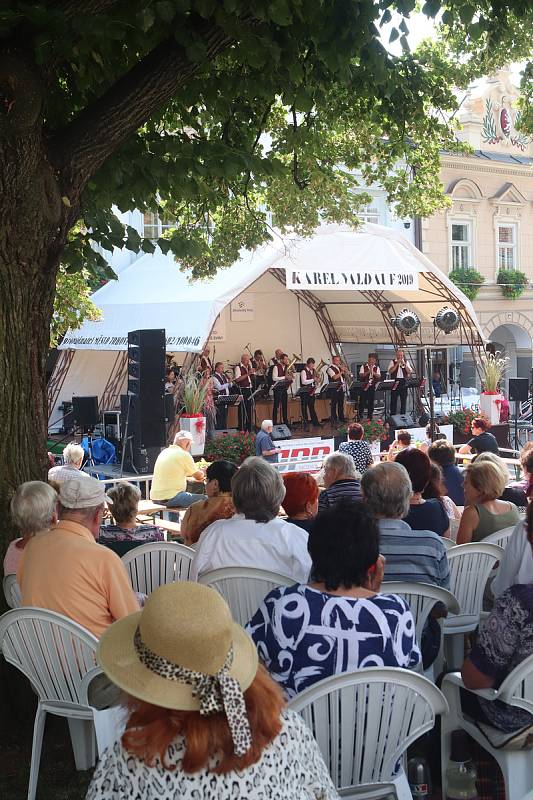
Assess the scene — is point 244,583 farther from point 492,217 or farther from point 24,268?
point 492,217

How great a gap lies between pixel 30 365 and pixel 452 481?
430 cm

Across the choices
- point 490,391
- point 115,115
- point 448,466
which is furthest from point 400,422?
point 115,115

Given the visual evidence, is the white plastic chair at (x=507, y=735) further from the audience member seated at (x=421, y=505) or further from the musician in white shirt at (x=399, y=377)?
the musician in white shirt at (x=399, y=377)

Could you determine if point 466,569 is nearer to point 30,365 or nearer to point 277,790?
point 30,365

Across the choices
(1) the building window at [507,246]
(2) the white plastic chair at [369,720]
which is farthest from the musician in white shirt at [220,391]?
(2) the white plastic chair at [369,720]

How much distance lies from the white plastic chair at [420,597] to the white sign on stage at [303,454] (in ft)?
28.3

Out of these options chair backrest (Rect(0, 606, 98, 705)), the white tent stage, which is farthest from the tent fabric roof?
chair backrest (Rect(0, 606, 98, 705))

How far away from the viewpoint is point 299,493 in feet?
16.7

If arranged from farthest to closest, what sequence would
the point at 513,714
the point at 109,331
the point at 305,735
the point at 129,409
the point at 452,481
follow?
the point at 109,331 < the point at 129,409 < the point at 452,481 < the point at 513,714 < the point at 305,735

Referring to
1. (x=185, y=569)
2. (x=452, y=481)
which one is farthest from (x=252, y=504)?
(x=452, y=481)

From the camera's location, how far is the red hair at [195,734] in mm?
1669

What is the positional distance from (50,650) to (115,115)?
2305 mm

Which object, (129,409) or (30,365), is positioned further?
(129,409)

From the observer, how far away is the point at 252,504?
14.0 feet
